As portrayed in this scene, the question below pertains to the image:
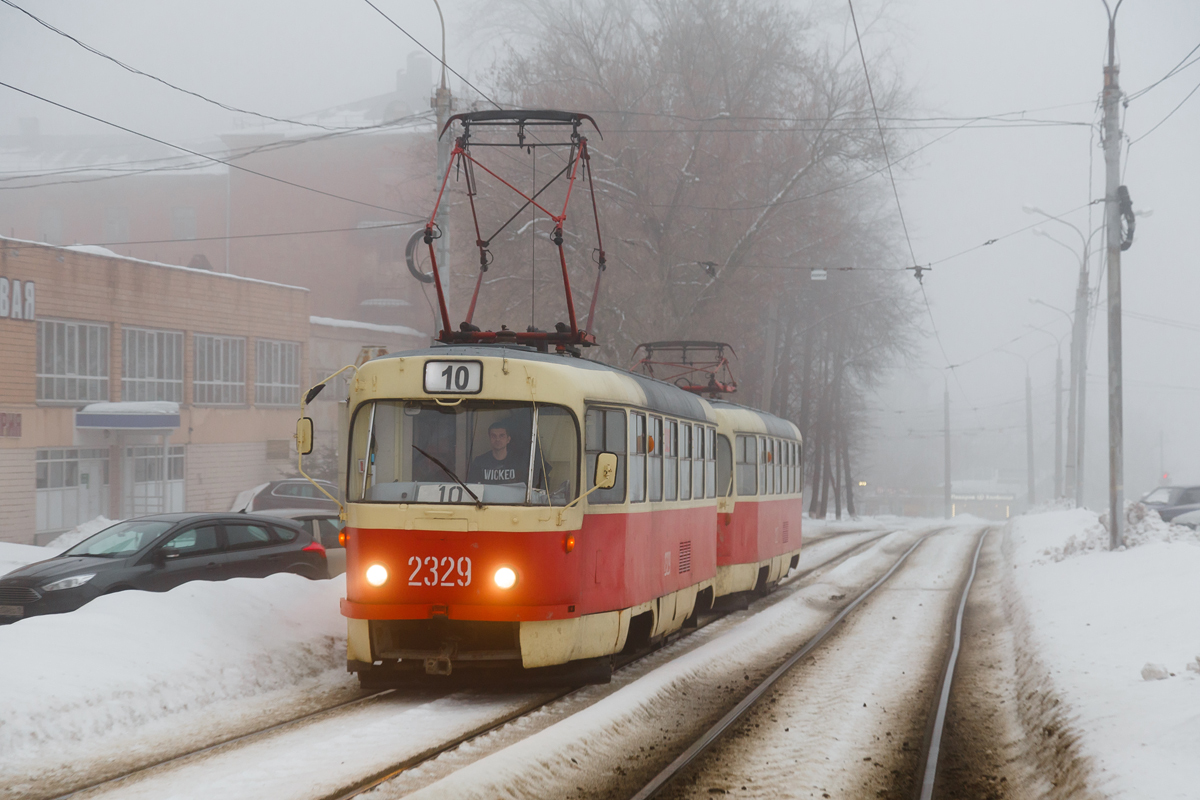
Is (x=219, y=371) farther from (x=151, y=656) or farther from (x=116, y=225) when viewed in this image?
(x=151, y=656)

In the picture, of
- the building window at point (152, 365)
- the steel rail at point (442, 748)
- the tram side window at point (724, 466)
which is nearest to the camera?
the steel rail at point (442, 748)

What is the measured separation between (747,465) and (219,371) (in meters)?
29.5

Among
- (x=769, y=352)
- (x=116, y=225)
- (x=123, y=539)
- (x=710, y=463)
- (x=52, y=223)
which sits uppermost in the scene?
(x=52, y=223)

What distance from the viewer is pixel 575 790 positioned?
674 centimetres

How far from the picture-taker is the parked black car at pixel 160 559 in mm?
12180

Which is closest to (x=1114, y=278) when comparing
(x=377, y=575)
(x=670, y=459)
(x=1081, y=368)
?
(x=670, y=459)

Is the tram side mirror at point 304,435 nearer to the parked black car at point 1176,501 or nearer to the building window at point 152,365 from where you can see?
the parked black car at point 1176,501

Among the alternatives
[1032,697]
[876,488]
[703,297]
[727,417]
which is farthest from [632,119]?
[876,488]

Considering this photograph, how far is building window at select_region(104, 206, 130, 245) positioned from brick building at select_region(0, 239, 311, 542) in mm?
27779

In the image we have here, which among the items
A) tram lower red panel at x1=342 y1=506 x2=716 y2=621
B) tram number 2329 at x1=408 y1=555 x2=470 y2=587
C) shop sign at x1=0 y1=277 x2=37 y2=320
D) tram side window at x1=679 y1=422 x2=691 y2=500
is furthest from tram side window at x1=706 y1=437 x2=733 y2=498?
shop sign at x1=0 y1=277 x2=37 y2=320

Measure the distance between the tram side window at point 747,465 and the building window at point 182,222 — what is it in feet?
183

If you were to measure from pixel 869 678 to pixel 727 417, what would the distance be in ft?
18.7

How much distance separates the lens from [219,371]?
4197cm

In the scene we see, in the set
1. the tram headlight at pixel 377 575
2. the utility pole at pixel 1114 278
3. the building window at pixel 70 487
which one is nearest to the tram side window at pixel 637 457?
the tram headlight at pixel 377 575
